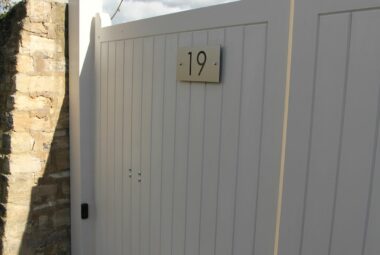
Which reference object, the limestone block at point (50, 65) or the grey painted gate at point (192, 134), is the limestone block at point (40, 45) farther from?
the grey painted gate at point (192, 134)

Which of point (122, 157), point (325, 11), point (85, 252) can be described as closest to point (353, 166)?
point (325, 11)

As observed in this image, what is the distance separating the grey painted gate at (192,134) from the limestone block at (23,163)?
472 mm

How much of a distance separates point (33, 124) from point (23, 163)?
0.27 meters

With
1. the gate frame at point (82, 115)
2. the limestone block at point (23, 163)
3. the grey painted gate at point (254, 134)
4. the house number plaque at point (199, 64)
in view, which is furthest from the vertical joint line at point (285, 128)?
the limestone block at point (23, 163)

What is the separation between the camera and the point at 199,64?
65.8 inches

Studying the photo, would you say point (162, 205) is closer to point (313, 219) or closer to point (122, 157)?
point (122, 157)

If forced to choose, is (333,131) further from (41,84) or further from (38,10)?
(38,10)

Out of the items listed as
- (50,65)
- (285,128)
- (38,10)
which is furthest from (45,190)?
(285,128)

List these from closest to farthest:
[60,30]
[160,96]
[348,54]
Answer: [348,54] < [160,96] < [60,30]

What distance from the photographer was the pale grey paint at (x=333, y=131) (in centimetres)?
113

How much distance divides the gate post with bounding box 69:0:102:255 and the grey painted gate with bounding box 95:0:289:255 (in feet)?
0.34

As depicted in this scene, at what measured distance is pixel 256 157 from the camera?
1.48 metres

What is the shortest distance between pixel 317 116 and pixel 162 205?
104 cm

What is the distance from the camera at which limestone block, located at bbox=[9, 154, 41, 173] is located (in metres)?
2.51
